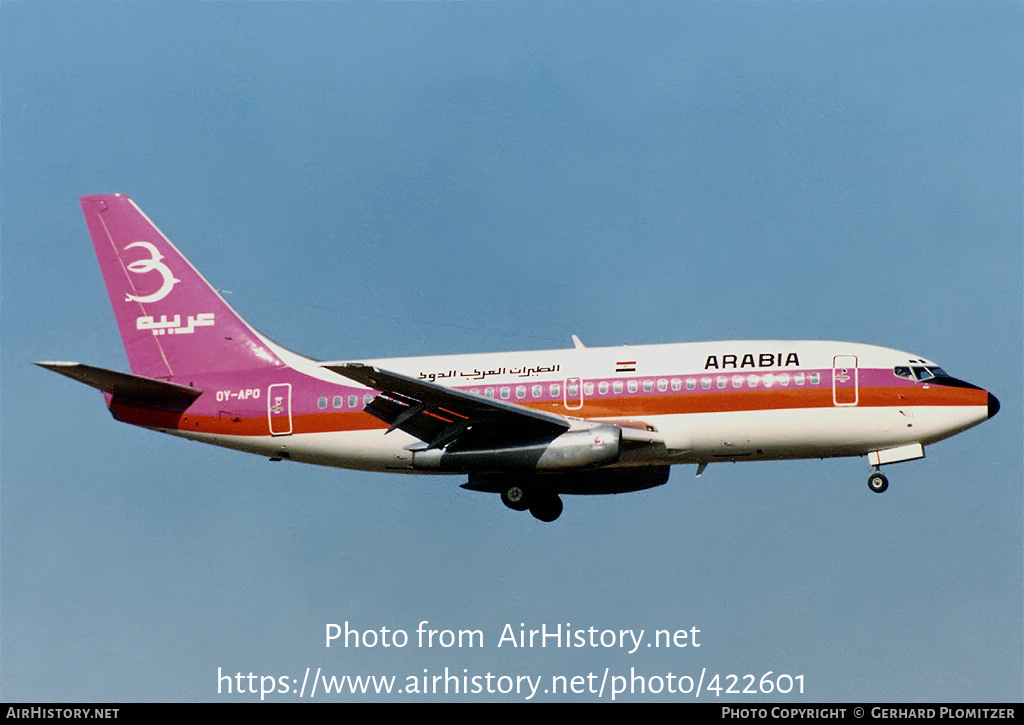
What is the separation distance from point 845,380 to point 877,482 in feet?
10.1

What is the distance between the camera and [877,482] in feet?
145

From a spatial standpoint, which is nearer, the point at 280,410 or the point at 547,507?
the point at 280,410

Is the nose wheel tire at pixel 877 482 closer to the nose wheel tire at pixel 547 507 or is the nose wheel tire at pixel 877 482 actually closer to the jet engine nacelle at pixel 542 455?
the jet engine nacelle at pixel 542 455

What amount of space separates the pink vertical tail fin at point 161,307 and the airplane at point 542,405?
0.25 ft

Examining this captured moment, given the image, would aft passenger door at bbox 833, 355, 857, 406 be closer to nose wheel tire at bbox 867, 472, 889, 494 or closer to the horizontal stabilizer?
nose wheel tire at bbox 867, 472, 889, 494

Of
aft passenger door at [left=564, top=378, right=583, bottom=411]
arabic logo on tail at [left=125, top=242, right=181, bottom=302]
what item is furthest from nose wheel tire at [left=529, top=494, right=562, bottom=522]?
arabic logo on tail at [left=125, top=242, right=181, bottom=302]

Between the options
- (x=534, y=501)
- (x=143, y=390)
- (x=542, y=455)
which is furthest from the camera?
(x=534, y=501)

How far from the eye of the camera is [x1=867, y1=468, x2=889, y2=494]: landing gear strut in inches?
1734

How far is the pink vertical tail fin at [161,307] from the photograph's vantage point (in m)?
49.8

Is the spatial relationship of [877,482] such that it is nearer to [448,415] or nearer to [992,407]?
[992,407]

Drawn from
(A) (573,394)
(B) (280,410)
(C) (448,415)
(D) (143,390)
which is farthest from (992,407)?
(D) (143,390)
